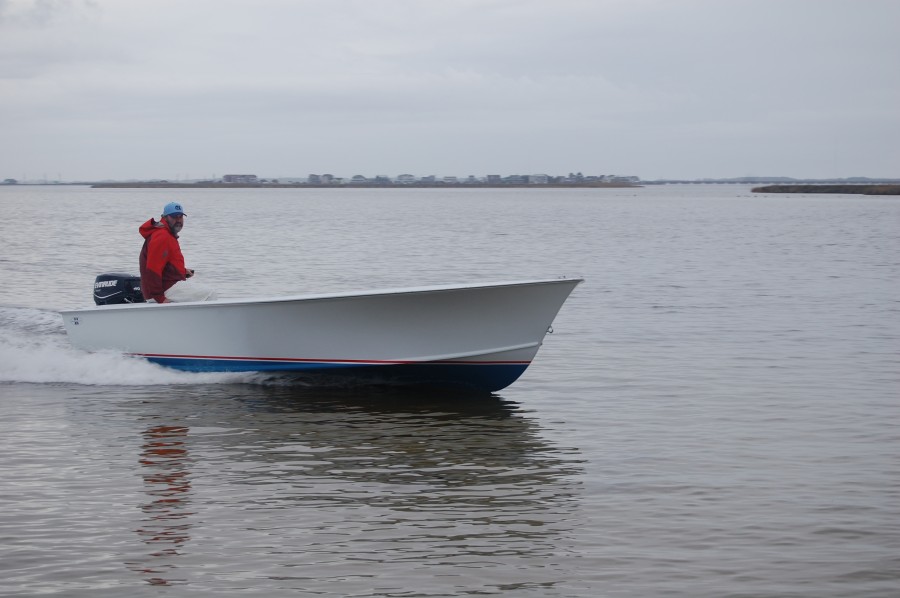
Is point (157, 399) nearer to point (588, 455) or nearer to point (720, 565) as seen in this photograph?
point (588, 455)

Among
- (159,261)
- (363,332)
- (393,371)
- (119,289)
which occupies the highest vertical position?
(159,261)

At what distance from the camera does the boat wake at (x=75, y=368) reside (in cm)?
1247

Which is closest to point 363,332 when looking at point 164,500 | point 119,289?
point 119,289

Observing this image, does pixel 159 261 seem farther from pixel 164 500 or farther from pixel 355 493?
pixel 355 493

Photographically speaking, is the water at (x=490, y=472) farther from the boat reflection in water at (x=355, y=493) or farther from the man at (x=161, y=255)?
the man at (x=161, y=255)

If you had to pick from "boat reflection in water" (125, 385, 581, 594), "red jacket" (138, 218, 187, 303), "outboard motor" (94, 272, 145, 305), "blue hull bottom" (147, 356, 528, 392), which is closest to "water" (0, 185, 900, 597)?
"boat reflection in water" (125, 385, 581, 594)

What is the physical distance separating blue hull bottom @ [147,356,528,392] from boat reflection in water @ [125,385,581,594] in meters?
0.28

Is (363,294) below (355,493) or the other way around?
the other way around

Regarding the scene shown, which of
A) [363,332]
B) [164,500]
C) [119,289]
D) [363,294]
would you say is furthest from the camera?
[119,289]

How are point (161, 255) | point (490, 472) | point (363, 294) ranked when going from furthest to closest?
point (161, 255)
point (363, 294)
point (490, 472)

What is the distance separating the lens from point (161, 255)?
12016 millimetres

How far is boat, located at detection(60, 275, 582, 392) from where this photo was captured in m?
11.2

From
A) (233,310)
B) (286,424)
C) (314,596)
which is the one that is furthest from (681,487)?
(233,310)

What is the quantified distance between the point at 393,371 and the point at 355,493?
386 centimetres
